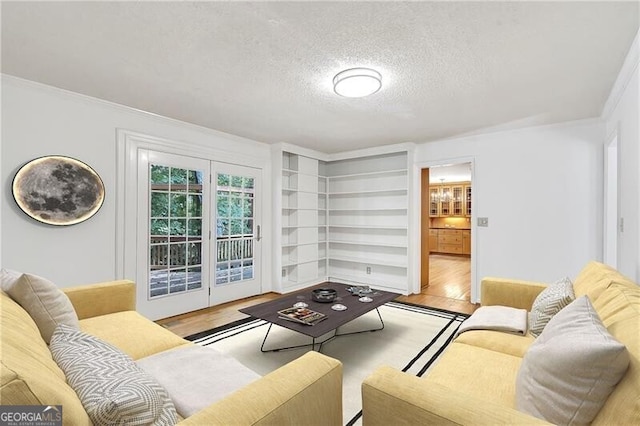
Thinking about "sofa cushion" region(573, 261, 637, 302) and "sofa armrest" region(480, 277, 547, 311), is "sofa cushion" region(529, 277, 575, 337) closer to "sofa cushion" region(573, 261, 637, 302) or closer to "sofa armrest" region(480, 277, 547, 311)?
"sofa cushion" region(573, 261, 637, 302)

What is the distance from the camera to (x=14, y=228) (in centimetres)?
256

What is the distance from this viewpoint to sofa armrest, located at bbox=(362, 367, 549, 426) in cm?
92

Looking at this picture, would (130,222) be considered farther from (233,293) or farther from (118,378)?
(118,378)

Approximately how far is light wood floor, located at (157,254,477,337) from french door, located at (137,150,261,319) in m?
0.18

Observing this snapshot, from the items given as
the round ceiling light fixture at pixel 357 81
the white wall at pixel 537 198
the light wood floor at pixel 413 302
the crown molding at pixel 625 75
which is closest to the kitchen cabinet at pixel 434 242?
the light wood floor at pixel 413 302

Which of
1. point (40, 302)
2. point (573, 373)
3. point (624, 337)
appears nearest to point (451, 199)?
point (624, 337)

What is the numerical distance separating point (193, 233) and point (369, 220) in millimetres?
2921

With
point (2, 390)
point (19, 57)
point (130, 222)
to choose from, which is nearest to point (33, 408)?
point (2, 390)

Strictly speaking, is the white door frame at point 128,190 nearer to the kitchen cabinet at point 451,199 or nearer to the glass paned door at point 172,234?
the glass paned door at point 172,234

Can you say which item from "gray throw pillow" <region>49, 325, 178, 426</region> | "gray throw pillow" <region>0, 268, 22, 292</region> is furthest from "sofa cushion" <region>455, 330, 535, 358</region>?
"gray throw pillow" <region>0, 268, 22, 292</region>

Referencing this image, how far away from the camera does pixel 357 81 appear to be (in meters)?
2.35

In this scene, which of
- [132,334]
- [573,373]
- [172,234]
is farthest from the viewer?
[172,234]

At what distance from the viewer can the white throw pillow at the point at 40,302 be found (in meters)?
1.58

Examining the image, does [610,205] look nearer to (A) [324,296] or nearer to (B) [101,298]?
(A) [324,296]
